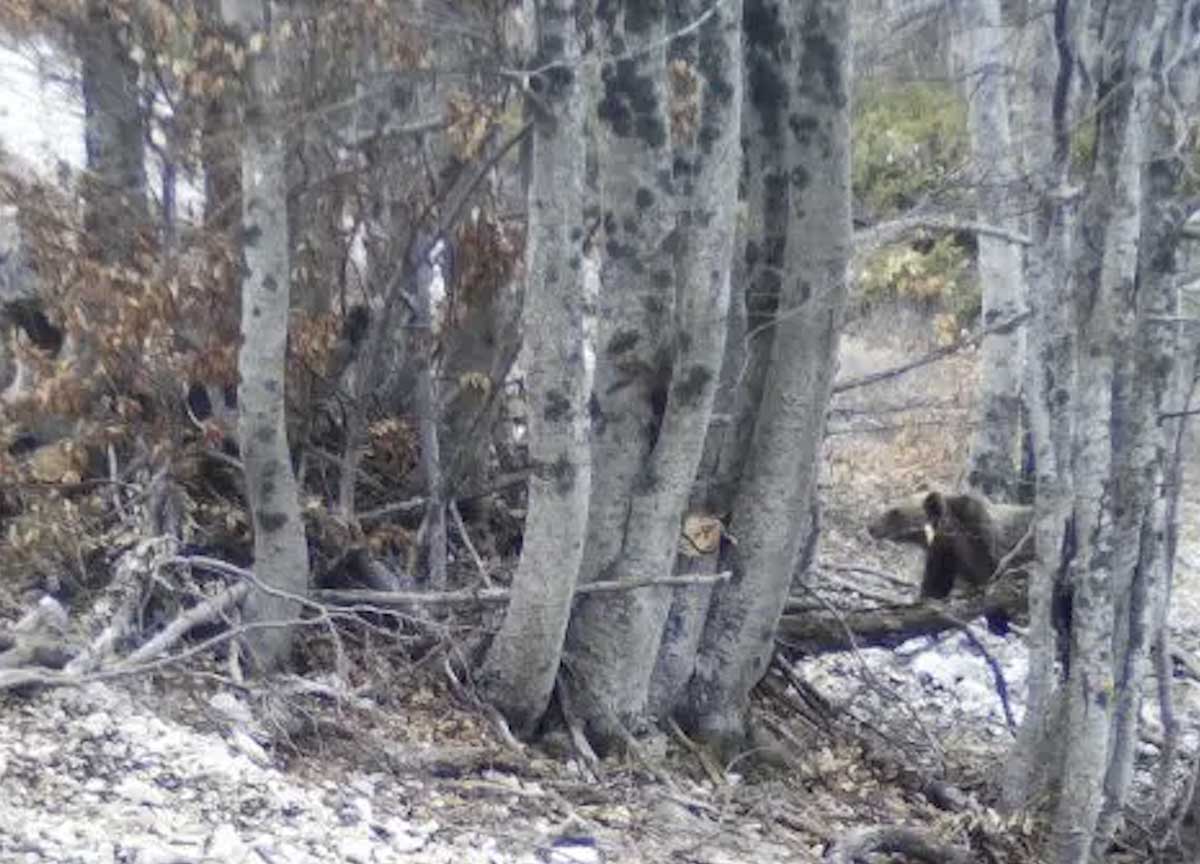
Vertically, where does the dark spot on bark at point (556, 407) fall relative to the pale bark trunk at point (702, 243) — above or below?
below

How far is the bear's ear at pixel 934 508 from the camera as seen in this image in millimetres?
9133

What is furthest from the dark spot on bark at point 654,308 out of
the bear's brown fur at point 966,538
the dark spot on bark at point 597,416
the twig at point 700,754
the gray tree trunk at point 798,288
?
the bear's brown fur at point 966,538

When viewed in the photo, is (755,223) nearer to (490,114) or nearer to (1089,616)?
(490,114)

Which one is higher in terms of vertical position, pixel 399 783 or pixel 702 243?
pixel 702 243

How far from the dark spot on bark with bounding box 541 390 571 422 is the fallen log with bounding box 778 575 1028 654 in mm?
2852

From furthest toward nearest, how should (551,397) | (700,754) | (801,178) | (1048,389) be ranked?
(700,754), (1048,389), (801,178), (551,397)

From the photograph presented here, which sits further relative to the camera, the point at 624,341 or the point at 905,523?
the point at 905,523

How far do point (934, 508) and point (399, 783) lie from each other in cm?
371

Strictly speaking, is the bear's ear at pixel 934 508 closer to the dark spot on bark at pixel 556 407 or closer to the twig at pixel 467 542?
the twig at pixel 467 542

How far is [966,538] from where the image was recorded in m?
9.08

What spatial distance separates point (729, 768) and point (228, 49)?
397cm

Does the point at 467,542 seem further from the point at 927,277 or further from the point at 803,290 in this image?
the point at 927,277

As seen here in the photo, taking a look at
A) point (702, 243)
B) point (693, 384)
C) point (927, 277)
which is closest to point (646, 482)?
point (693, 384)

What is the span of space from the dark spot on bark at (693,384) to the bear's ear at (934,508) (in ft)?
7.78
